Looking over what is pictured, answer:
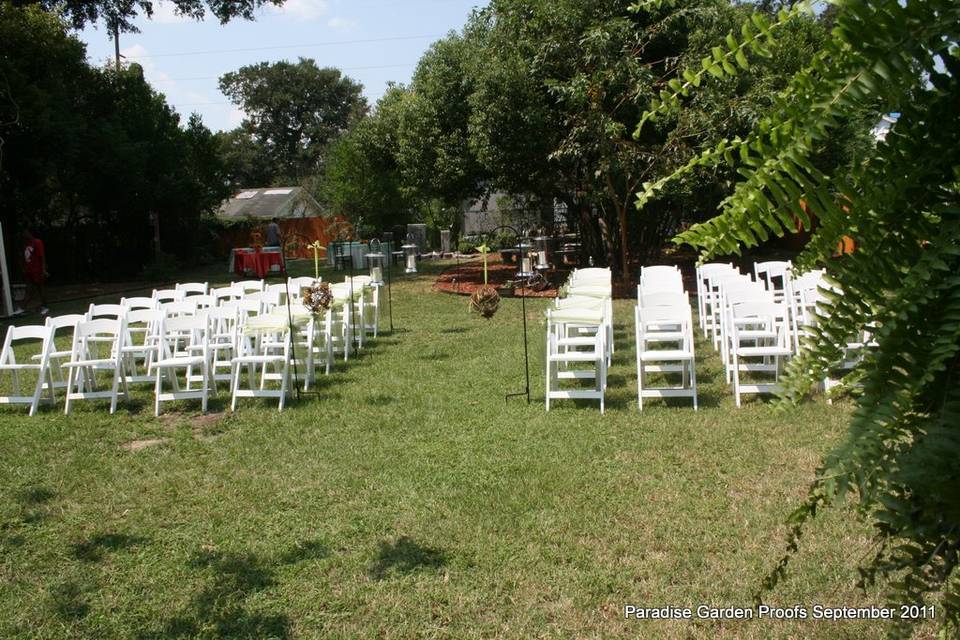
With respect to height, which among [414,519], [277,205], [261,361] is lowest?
[414,519]

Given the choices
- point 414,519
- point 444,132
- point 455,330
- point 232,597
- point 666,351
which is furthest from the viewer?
point 444,132

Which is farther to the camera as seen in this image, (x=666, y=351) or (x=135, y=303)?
(x=135, y=303)

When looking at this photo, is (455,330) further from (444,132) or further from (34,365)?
(444,132)

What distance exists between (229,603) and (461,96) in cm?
1669

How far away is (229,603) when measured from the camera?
4348 mm

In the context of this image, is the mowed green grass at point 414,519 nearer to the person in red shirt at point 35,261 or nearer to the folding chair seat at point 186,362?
the folding chair seat at point 186,362

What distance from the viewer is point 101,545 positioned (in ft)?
17.2

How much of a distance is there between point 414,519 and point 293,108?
7212 cm

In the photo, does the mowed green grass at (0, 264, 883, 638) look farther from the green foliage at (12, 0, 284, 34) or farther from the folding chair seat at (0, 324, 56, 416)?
the green foliage at (12, 0, 284, 34)

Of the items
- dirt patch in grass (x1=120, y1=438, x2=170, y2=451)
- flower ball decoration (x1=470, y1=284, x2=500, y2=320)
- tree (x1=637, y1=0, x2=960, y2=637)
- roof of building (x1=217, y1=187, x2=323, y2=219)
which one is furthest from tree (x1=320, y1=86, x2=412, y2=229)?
tree (x1=637, y1=0, x2=960, y2=637)

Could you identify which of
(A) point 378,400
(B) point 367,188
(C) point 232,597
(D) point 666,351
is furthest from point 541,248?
(C) point 232,597

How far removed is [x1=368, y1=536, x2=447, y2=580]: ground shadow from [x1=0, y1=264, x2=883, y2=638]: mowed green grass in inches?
0.6

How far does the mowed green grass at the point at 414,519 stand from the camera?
13.7 ft

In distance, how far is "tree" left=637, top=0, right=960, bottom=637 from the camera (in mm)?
907
